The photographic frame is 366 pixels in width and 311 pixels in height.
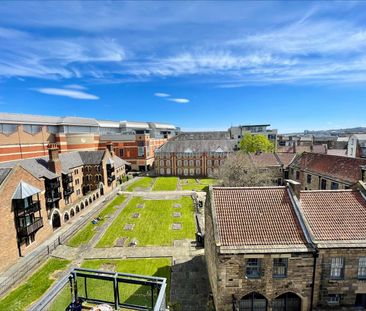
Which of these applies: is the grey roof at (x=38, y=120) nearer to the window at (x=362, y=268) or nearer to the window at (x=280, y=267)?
the window at (x=280, y=267)

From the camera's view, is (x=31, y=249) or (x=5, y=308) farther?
(x=31, y=249)

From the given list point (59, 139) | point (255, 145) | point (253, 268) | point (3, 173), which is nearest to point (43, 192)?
point (3, 173)

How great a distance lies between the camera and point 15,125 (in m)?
54.6

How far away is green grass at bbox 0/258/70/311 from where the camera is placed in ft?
62.4

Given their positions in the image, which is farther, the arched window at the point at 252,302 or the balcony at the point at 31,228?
the balcony at the point at 31,228

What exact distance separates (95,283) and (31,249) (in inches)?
589

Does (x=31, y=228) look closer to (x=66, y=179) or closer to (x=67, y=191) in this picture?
(x=67, y=191)

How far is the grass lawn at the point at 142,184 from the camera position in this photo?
54.7m

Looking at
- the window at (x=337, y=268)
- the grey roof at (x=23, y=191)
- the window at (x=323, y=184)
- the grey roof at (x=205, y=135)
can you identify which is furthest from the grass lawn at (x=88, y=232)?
the grey roof at (x=205, y=135)

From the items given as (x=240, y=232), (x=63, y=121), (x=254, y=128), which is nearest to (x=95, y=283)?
Result: (x=240, y=232)

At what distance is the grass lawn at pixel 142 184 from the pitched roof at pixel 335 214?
4176 cm

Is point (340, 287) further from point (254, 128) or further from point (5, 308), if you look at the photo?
point (254, 128)

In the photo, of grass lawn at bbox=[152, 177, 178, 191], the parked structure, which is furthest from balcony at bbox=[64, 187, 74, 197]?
the parked structure

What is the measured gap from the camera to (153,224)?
1348 inches
